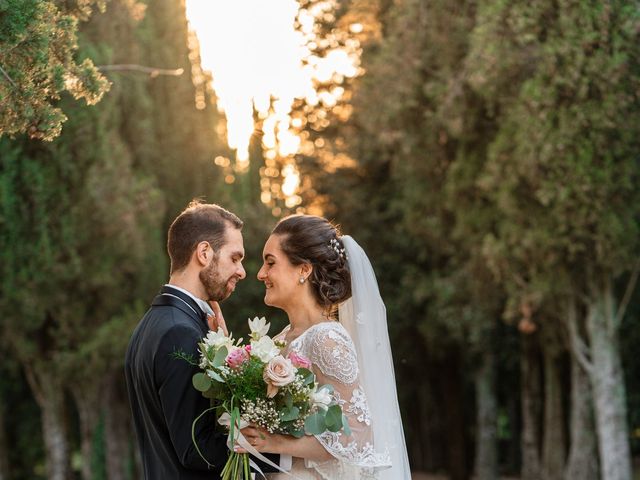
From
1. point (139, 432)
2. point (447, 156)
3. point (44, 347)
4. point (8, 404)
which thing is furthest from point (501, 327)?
point (139, 432)

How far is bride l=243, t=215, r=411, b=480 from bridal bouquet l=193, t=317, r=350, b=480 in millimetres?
151

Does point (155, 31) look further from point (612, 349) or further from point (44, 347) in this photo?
point (612, 349)

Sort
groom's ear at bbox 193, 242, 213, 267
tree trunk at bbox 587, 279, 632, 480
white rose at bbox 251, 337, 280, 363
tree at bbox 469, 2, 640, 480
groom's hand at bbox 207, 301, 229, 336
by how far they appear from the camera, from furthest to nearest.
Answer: tree trunk at bbox 587, 279, 632, 480, tree at bbox 469, 2, 640, 480, groom's hand at bbox 207, 301, 229, 336, groom's ear at bbox 193, 242, 213, 267, white rose at bbox 251, 337, 280, 363

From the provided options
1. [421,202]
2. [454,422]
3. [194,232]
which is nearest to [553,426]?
[454,422]

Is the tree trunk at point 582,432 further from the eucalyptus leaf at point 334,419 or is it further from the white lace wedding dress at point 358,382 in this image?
the eucalyptus leaf at point 334,419

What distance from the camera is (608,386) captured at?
16125 mm

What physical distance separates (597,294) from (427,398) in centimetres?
1710

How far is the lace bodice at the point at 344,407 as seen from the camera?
16.5ft

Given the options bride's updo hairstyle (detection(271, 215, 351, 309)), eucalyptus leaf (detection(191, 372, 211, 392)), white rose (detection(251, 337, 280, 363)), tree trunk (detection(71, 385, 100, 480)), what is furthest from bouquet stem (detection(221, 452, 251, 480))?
tree trunk (detection(71, 385, 100, 480))

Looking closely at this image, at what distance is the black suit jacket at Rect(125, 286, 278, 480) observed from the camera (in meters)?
4.66

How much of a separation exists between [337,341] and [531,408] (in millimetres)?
17948

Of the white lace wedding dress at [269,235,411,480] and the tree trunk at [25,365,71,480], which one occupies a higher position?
the white lace wedding dress at [269,235,411,480]

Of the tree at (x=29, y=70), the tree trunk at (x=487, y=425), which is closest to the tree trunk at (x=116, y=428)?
the tree trunk at (x=487, y=425)

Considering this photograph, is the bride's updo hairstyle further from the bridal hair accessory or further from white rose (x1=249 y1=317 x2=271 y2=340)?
white rose (x1=249 y1=317 x2=271 y2=340)
